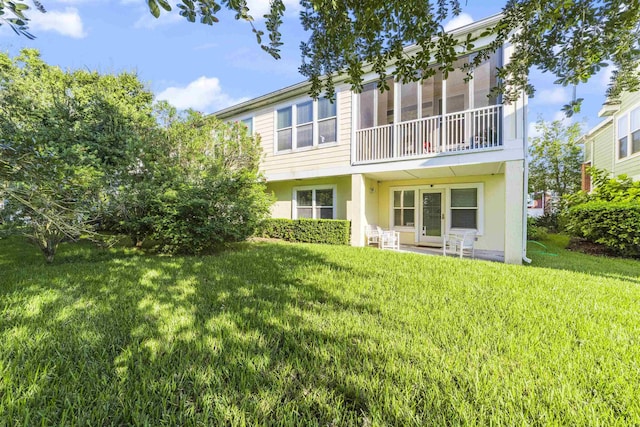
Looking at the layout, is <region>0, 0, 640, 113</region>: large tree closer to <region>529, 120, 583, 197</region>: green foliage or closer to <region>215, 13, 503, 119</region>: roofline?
<region>215, 13, 503, 119</region>: roofline

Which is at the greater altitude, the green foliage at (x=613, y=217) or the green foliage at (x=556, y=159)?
the green foliage at (x=556, y=159)

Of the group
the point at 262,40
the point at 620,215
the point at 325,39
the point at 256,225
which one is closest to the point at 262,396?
the point at 262,40

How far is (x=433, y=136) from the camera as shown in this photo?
8297mm

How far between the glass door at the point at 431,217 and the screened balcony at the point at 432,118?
7.66 ft

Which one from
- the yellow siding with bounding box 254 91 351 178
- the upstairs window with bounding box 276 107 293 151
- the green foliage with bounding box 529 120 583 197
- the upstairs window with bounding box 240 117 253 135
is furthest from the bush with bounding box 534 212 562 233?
the upstairs window with bounding box 240 117 253 135

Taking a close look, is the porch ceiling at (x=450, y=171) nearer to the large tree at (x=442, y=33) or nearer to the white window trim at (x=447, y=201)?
the white window trim at (x=447, y=201)

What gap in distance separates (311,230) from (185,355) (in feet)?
25.7

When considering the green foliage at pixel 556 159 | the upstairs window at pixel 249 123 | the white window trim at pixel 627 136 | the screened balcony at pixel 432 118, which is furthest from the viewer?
the green foliage at pixel 556 159

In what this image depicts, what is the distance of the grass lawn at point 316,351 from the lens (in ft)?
5.54

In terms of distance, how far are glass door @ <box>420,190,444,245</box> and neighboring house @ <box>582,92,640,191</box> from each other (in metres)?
7.25

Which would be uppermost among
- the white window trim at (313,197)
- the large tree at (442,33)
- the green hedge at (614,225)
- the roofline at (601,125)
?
the roofline at (601,125)

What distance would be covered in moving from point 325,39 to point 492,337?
3.68 m

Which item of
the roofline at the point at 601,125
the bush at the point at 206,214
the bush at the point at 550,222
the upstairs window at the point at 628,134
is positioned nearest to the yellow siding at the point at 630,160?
the upstairs window at the point at 628,134

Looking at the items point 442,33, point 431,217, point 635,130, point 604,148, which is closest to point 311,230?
point 431,217
